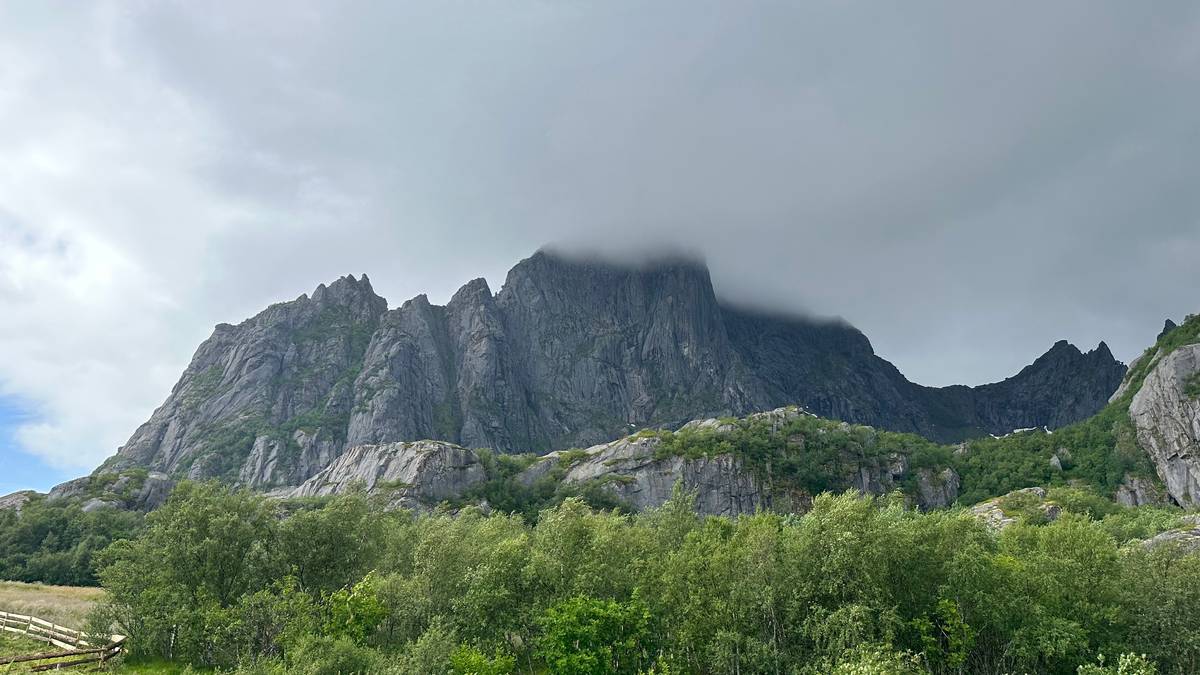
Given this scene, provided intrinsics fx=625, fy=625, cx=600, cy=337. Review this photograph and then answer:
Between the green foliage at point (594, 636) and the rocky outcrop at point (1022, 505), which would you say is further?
the rocky outcrop at point (1022, 505)

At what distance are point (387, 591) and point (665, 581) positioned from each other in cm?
2282

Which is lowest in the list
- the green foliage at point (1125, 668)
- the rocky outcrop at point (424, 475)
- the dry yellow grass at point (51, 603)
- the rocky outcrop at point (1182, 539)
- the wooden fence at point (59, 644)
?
the green foliage at point (1125, 668)

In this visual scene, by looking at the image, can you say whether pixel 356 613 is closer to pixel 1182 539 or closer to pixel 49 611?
pixel 49 611

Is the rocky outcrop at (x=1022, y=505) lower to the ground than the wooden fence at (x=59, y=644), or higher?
lower

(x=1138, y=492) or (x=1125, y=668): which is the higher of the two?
(x=1138, y=492)

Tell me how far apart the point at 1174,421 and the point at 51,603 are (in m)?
248

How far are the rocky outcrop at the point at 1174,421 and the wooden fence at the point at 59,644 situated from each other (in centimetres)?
21977

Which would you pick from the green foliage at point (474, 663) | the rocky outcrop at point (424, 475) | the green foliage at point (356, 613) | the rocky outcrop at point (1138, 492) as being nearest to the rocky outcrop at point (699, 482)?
the rocky outcrop at point (424, 475)

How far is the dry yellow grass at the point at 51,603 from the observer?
6406cm

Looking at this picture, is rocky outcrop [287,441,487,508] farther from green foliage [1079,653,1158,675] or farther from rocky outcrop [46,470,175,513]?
green foliage [1079,653,1158,675]

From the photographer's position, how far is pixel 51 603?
7131 cm

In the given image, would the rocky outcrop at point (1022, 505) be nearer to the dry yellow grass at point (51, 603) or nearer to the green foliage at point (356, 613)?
the green foliage at point (356, 613)

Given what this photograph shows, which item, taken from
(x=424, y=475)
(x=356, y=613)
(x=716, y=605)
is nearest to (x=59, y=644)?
(x=356, y=613)

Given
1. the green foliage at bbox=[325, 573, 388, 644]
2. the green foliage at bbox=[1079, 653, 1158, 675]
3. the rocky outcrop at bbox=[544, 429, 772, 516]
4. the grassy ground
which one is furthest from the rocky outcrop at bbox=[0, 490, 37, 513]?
the green foliage at bbox=[1079, 653, 1158, 675]
